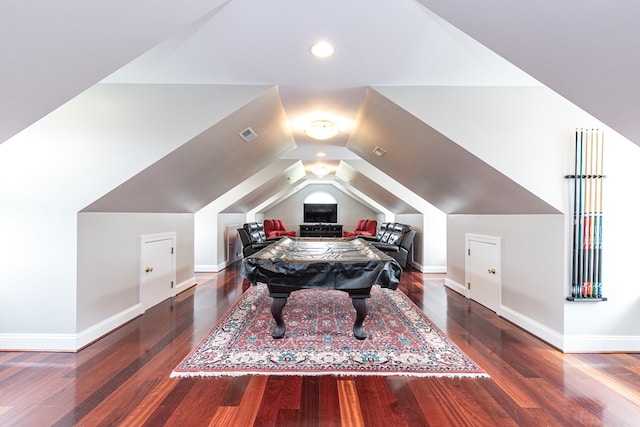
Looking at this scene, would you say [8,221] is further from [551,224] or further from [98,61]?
[551,224]

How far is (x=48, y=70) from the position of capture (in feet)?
4.31

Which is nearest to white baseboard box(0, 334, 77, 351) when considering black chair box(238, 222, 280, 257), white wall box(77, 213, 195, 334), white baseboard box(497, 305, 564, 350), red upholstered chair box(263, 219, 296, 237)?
white wall box(77, 213, 195, 334)

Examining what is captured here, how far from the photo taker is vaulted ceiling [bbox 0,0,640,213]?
119 cm

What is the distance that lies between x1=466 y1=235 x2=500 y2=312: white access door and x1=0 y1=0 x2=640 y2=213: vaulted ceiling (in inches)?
18.3

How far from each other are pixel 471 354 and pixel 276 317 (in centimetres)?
178

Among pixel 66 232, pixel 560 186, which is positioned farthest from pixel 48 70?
pixel 560 186

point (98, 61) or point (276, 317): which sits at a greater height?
point (98, 61)

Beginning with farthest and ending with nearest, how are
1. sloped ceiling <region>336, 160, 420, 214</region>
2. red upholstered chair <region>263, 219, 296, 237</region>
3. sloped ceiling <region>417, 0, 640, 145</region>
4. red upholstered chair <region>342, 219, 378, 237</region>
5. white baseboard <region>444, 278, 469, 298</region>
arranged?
red upholstered chair <region>342, 219, 378, 237</region> < red upholstered chair <region>263, 219, 296, 237</region> < sloped ceiling <region>336, 160, 420, 214</region> < white baseboard <region>444, 278, 469, 298</region> < sloped ceiling <region>417, 0, 640, 145</region>

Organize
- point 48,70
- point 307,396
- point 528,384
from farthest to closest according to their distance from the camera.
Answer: point 528,384
point 307,396
point 48,70

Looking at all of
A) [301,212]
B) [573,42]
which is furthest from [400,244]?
[301,212]

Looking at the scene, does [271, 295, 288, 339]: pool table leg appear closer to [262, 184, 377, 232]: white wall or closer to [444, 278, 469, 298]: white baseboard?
[444, 278, 469, 298]: white baseboard

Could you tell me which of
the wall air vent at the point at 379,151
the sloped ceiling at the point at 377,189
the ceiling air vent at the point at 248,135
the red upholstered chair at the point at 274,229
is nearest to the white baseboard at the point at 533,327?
the wall air vent at the point at 379,151

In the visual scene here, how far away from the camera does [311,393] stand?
201cm

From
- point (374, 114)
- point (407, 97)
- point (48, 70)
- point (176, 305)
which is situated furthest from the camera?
point (176, 305)
